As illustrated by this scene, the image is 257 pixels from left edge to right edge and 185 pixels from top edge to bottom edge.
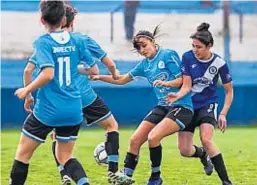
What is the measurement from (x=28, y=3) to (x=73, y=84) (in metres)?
13.0

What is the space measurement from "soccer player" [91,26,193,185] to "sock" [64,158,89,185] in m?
1.38

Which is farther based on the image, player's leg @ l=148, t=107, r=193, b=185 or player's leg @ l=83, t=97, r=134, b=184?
player's leg @ l=83, t=97, r=134, b=184

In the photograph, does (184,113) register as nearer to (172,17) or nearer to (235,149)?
(235,149)

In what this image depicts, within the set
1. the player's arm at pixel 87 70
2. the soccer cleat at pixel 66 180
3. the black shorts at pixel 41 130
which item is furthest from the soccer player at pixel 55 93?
the soccer cleat at pixel 66 180

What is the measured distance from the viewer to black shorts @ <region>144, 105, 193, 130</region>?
26.3 feet

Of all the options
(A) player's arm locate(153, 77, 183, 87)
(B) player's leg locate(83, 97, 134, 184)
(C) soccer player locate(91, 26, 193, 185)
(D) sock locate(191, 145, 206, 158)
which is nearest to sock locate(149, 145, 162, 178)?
(C) soccer player locate(91, 26, 193, 185)

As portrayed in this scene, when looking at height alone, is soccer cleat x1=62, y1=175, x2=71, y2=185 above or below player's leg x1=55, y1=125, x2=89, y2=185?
below

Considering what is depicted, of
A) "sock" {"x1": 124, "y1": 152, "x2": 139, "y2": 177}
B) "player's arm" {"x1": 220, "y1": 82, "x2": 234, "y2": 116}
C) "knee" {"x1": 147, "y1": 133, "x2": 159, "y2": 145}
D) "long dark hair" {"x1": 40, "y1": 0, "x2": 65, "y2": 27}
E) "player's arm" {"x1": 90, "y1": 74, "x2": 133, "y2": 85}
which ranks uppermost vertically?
"long dark hair" {"x1": 40, "y1": 0, "x2": 65, "y2": 27}

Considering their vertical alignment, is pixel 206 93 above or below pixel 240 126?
above

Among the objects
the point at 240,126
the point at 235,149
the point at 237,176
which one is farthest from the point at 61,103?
the point at 240,126

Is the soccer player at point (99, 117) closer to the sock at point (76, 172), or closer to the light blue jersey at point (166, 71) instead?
the light blue jersey at point (166, 71)

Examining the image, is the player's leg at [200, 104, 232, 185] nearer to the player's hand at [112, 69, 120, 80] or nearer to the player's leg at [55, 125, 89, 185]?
the player's hand at [112, 69, 120, 80]

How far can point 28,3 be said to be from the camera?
19.3 m

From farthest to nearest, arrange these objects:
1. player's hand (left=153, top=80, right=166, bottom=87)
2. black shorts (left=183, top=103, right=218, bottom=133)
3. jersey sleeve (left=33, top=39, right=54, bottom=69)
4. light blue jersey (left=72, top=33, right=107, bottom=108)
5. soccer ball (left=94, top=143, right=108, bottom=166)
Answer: soccer ball (left=94, top=143, right=108, bottom=166) < black shorts (left=183, top=103, right=218, bottom=133) < light blue jersey (left=72, top=33, right=107, bottom=108) < player's hand (left=153, top=80, right=166, bottom=87) < jersey sleeve (left=33, top=39, right=54, bottom=69)
